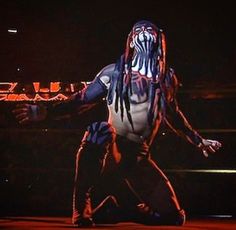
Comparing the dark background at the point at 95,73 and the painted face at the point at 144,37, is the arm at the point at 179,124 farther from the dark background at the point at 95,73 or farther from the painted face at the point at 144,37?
the painted face at the point at 144,37

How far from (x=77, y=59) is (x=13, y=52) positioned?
2.06 ft

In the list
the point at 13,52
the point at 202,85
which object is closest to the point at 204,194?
the point at 202,85

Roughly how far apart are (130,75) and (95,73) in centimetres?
33

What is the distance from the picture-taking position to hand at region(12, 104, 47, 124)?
13.9 feet

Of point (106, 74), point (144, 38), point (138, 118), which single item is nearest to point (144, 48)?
point (144, 38)

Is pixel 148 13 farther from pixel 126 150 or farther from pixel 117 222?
pixel 117 222

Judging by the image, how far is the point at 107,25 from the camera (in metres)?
4.23

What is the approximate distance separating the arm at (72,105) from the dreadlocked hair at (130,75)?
0.11m

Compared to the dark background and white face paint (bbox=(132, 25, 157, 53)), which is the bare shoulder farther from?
white face paint (bbox=(132, 25, 157, 53))

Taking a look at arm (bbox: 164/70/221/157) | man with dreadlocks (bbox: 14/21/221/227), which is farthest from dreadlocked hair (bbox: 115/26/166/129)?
arm (bbox: 164/70/221/157)

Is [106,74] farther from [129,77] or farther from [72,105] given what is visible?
[72,105]

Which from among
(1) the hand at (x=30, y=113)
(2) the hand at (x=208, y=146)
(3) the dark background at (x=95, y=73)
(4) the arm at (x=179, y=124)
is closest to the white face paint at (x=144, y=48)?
(3) the dark background at (x=95, y=73)

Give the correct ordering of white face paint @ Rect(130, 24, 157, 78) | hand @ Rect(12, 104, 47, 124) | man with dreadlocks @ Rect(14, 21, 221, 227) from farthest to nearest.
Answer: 1. hand @ Rect(12, 104, 47, 124)
2. white face paint @ Rect(130, 24, 157, 78)
3. man with dreadlocks @ Rect(14, 21, 221, 227)

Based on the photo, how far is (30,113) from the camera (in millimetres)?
4258
